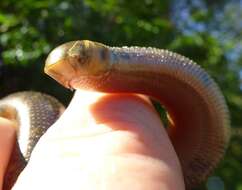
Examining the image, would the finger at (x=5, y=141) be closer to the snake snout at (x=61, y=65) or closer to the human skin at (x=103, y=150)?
the human skin at (x=103, y=150)

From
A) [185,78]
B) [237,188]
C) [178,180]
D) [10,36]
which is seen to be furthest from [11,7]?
[178,180]

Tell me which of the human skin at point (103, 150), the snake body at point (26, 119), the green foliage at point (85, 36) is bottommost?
the green foliage at point (85, 36)

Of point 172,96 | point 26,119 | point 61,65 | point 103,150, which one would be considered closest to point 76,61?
point 61,65

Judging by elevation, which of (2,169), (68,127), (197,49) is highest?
(68,127)

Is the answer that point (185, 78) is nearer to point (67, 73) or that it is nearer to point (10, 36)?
point (67, 73)

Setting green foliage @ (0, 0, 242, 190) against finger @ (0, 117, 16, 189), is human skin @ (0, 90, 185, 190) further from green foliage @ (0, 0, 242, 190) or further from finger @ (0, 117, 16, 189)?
green foliage @ (0, 0, 242, 190)

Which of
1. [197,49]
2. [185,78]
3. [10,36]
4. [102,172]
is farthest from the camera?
[197,49]

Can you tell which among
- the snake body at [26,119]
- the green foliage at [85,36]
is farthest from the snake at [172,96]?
the green foliage at [85,36]

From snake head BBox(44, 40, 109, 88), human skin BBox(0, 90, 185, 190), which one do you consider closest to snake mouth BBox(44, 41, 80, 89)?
snake head BBox(44, 40, 109, 88)
